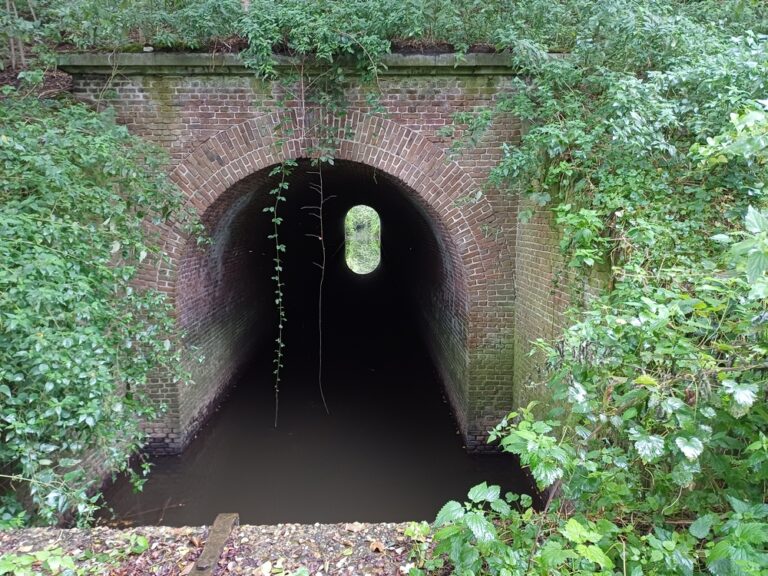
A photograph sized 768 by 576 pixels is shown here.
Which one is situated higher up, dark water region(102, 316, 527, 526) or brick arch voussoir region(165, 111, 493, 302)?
brick arch voussoir region(165, 111, 493, 302)

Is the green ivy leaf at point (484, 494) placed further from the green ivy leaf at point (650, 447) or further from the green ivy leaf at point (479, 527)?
the green ivy leaf at point (650, 447)

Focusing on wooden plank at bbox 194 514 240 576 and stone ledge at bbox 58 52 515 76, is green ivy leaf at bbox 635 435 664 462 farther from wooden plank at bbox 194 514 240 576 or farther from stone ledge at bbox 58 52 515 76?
stone ledge at bbox 58 52 515 76

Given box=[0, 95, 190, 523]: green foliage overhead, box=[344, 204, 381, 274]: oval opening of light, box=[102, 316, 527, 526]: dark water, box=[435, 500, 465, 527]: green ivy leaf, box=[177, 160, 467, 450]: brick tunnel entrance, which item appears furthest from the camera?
box=[344, 204, 381, 274]: oval opening of light

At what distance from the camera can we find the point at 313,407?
759 cm

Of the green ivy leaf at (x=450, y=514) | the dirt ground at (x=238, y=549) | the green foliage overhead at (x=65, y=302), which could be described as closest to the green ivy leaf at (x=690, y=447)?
the green ivy leaf at (x=450, y=514)

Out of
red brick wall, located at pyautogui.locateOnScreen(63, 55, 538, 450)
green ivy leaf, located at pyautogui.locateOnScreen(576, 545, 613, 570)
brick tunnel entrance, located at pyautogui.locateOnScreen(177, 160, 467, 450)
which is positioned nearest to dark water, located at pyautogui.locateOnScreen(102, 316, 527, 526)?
brick tunnel entrance, located at pyautogui.locateOnScreen(177, 160, 467, 450)

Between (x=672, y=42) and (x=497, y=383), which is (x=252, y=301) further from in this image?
(x=672, y=42)

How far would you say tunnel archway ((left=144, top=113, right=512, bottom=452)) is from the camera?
18.2ft

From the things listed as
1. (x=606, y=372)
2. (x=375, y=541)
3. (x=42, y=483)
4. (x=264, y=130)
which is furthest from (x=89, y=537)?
(x=264, y=130)

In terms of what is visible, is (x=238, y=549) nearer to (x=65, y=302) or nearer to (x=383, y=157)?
(x=65, y=302)

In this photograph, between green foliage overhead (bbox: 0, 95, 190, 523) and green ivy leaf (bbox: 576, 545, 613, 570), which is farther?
green foliage overhead (bbox: 0, 95, 190, 523)

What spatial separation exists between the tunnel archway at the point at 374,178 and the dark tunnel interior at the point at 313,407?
0.15 meters

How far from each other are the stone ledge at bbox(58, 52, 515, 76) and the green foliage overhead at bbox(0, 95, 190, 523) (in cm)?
68

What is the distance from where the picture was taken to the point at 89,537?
8.11 feet
